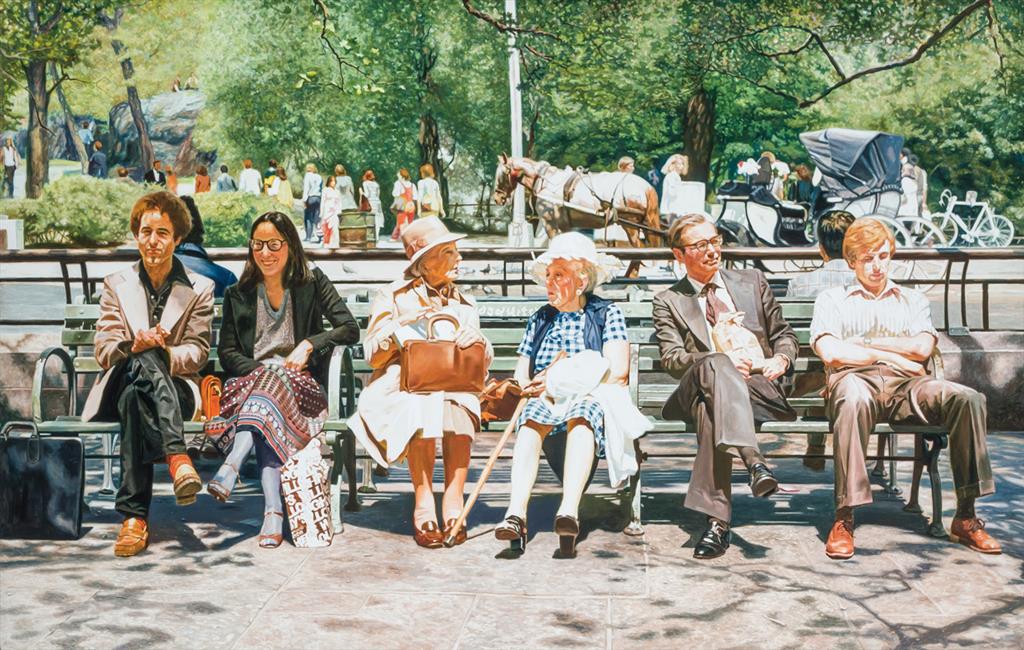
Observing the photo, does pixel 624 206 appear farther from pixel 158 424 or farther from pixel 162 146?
pixel 158 424

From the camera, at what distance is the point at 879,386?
6336 millimetres

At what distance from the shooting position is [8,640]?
485cm

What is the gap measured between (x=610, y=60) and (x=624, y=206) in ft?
6.69

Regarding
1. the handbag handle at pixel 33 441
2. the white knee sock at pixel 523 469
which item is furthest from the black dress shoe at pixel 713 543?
the handbag handle at pixel 33 441

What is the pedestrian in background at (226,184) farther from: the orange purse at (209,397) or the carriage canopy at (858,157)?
the orange purse at (209,397)

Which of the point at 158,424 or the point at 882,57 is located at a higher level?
the point at 882,57

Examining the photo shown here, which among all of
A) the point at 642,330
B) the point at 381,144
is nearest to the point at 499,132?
the point at 381,144

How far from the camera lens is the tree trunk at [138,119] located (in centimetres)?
1917

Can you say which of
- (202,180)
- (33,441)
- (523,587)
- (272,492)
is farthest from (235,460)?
(202,180)

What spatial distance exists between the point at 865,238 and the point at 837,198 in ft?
36.5

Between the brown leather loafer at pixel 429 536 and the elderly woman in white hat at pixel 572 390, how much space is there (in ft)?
1.08

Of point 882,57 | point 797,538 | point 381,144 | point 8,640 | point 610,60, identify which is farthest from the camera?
point 381,144

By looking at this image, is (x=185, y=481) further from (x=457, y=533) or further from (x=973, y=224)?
(x=973, y=224)

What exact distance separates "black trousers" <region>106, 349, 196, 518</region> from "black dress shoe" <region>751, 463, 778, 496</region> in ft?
8.23
